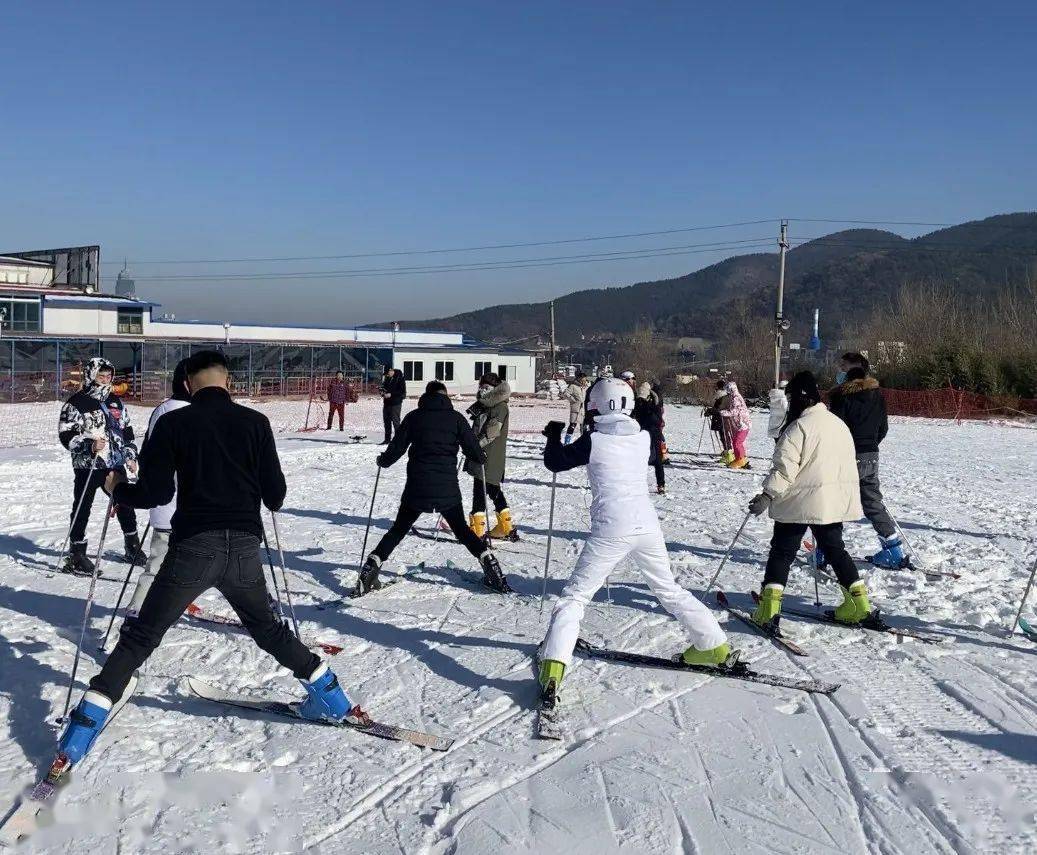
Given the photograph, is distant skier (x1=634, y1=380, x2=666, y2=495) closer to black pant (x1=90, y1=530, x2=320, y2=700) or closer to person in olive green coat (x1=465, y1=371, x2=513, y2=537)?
person in olive green coat (x1=465, y1=371, x2=513, y2=537)

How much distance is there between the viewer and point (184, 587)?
12.6ft

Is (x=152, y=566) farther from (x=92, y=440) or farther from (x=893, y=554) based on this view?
(x=893, y=554)

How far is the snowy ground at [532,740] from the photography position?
3.44 metres

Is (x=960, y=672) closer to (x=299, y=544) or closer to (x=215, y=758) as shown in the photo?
(x=215, y=758)

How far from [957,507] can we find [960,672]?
6896 millimetres

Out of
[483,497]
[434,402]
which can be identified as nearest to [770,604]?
[434,402]

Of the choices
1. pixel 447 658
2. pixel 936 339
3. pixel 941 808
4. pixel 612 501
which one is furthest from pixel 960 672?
pixel 936 339

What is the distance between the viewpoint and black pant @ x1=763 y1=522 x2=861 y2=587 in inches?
230

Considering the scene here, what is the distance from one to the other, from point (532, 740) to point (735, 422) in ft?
39.4

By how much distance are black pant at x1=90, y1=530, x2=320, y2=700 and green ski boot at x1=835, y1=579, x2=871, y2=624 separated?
3.98m

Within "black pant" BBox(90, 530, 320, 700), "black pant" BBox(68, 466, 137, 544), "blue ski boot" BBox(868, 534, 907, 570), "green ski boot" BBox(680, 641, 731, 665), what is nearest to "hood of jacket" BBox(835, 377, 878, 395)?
"blue ski boot" BBox(868, 534, 907, 570)

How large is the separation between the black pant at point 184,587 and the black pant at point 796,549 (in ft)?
11.3

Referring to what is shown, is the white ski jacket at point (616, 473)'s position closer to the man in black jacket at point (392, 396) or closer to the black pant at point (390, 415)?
the black pant at point (390, 415)

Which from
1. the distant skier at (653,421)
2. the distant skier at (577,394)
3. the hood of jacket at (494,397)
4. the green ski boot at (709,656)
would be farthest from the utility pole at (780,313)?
the green ski boot at (709,656)
